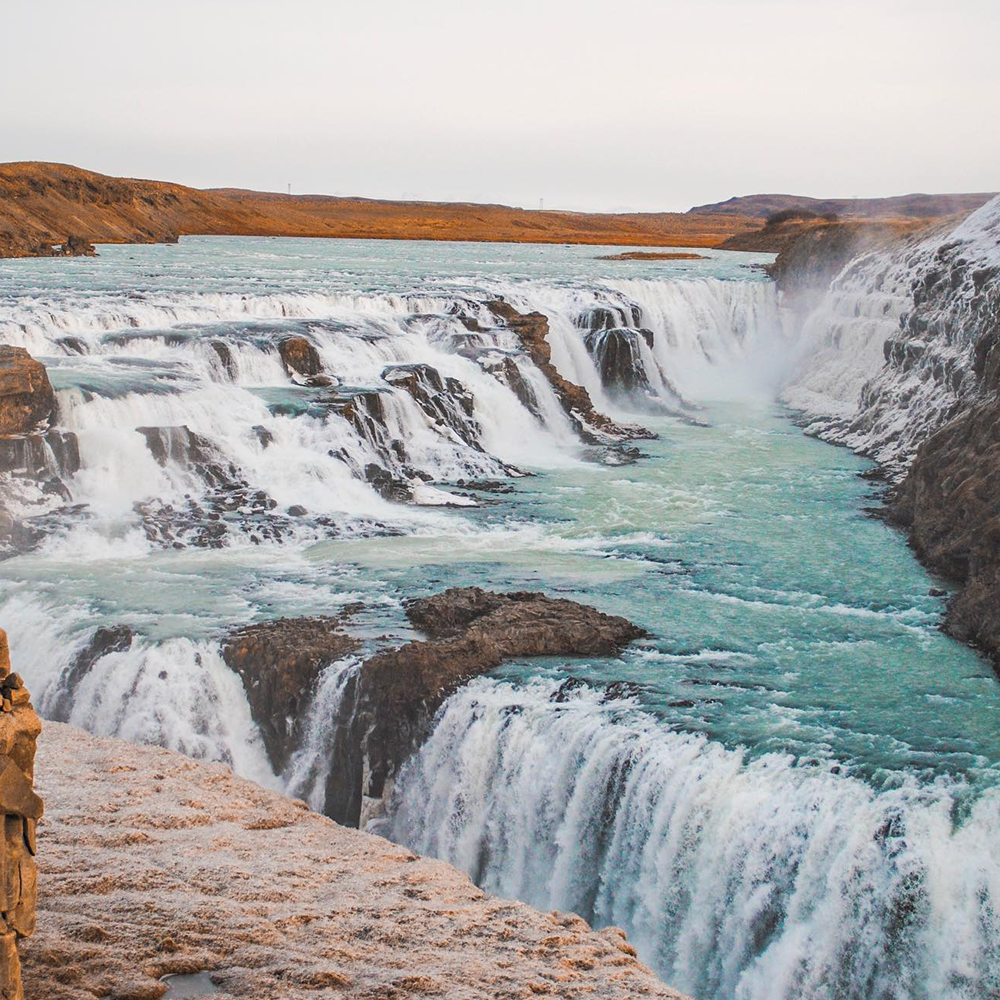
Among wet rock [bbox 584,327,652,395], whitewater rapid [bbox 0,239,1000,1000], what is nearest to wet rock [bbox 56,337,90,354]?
whitewater rapid [bbox 0,239,1000,1000]

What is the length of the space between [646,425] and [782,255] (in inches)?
680

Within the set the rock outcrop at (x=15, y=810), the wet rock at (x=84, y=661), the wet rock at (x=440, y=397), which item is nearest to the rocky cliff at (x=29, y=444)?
the wet rock at (x=84, y=661)

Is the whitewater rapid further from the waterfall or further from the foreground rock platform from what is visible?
the foreground rock platform

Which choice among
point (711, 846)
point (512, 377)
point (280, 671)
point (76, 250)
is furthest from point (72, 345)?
point (76, 250)

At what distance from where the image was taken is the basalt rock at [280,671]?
14.0 metres

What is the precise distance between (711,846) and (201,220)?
83.6 meters

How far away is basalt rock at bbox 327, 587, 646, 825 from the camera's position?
44.0 ft

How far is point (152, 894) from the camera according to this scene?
297 inches

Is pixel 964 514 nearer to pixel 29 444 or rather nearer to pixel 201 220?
pixel 29 444

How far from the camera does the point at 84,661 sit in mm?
14609

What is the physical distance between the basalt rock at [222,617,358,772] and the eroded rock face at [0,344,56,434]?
726 centimetres

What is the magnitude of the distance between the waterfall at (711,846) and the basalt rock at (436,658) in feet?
0.97

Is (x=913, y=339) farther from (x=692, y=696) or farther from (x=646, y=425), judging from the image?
(x=692, y=696)

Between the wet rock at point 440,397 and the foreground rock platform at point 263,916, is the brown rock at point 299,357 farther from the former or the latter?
the foreground rock platform at point 263,916
